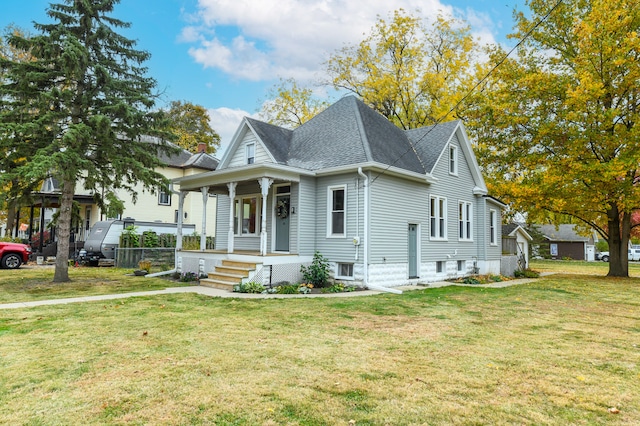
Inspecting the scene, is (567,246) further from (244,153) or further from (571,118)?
(244,153)

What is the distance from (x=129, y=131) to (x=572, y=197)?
18.5 meters

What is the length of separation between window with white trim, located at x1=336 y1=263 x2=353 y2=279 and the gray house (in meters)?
0.03

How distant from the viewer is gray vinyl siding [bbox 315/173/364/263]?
42.7 feet

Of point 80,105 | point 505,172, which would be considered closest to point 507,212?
point 505,172

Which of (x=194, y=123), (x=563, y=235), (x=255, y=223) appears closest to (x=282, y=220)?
(x=255, y=223)

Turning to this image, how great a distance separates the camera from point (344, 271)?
43.9 feet

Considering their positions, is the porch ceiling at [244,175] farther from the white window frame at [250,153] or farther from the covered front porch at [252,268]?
the covered front porch at [252,268]

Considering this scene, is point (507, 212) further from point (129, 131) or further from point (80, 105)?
point (80, 105)

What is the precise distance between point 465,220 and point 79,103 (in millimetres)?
15662

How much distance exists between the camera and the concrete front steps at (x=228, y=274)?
39.4 ft

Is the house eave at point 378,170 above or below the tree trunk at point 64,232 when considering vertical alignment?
above

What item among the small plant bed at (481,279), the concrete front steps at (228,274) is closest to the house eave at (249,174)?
the concrete front steps at (228,274)

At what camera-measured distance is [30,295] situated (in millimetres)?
10414

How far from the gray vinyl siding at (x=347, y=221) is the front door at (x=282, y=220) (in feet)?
3.73
